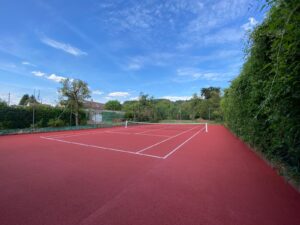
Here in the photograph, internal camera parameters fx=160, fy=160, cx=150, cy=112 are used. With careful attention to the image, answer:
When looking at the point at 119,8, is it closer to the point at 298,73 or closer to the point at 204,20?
the point at 204,20

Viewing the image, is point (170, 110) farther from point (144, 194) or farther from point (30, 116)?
point (144, 194)

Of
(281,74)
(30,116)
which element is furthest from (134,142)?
(30,116)

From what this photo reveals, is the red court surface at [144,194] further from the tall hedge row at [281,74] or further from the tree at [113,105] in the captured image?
the tree at [113,105]

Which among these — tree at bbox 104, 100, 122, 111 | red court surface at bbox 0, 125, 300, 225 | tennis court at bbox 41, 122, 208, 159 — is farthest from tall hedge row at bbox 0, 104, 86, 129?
tree at bbox 104, 100, 122, 111

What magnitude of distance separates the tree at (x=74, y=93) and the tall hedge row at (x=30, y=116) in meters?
0.85

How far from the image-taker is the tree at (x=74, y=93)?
16375 millimetres

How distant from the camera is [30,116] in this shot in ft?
46.1

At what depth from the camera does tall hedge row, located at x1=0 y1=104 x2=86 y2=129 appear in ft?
41.1

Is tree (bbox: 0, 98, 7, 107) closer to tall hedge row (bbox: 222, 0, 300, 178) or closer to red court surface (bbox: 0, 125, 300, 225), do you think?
red court surface (bbox: 0, 125, 300, 225)

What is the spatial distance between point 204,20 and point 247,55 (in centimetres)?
687

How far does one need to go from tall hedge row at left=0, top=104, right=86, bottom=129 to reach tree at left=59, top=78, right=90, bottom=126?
2.80 feet

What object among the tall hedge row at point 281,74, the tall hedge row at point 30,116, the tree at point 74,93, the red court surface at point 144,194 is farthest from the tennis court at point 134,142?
the tree at point 74,93

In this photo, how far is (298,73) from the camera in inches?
75.2

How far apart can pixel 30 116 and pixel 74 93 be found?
443 cm
